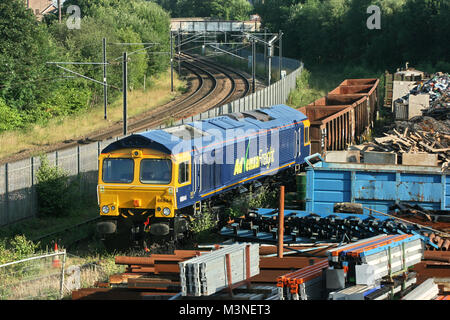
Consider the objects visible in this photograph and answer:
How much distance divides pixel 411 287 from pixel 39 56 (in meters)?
42.0

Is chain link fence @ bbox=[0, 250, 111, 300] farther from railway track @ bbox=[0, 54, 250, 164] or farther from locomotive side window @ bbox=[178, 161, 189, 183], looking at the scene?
railway track @ bbox=[0, 54, 250, 164]

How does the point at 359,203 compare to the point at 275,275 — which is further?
the point at 359,203

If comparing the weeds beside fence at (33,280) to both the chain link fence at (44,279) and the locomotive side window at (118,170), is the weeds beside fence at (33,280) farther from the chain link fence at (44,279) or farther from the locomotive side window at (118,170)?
the locomotive side window at (118,170)

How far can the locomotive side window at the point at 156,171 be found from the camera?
18.5 m

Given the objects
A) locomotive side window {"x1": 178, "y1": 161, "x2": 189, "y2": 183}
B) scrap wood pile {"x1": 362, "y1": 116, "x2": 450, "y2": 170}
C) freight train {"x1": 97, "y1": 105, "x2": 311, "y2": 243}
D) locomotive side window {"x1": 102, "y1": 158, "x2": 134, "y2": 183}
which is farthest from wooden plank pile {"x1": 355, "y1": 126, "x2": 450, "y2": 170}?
locomotive side window {"x1": 102, "y1": 158, "x2": 134, "y2": 183}

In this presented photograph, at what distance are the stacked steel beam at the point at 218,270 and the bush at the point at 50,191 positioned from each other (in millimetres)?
13347

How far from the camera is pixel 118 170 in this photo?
61.8 ft

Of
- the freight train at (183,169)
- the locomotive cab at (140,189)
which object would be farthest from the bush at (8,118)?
the locomotive cab at (140,189)

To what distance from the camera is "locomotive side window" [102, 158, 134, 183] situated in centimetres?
1872

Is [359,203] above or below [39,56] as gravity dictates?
below
